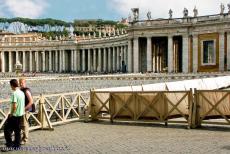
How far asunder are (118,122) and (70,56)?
104809 millimetres

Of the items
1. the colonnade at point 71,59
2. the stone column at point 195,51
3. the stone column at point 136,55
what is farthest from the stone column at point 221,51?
the colonnade at point 71,59

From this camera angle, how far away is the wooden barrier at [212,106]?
56.1 feet

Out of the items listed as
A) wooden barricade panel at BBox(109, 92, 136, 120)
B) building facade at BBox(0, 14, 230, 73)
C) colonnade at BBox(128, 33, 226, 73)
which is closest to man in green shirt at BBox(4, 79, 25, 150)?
wooden barricade panel at BBox(109, 92, 136, 120)

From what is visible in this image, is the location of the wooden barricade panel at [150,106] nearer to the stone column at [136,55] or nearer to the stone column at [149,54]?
the stone column at [149,54]

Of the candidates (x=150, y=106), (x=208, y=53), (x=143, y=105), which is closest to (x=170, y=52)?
(x=208, y=53)

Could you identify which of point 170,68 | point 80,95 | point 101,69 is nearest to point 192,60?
point 170,68

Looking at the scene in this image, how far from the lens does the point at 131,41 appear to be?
81.7m

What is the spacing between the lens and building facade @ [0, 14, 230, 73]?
6825 cm

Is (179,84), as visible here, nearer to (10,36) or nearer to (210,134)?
(210,134)

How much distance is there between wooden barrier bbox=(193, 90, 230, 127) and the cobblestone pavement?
378 mm

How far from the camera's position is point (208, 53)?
232ft

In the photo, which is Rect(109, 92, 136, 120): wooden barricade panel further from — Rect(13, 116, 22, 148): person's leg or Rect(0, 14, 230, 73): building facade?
Rect(0, 14, 230, 73): building facade

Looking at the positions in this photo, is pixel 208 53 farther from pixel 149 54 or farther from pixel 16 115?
pixel 16 115

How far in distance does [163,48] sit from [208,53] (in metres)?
15.6
